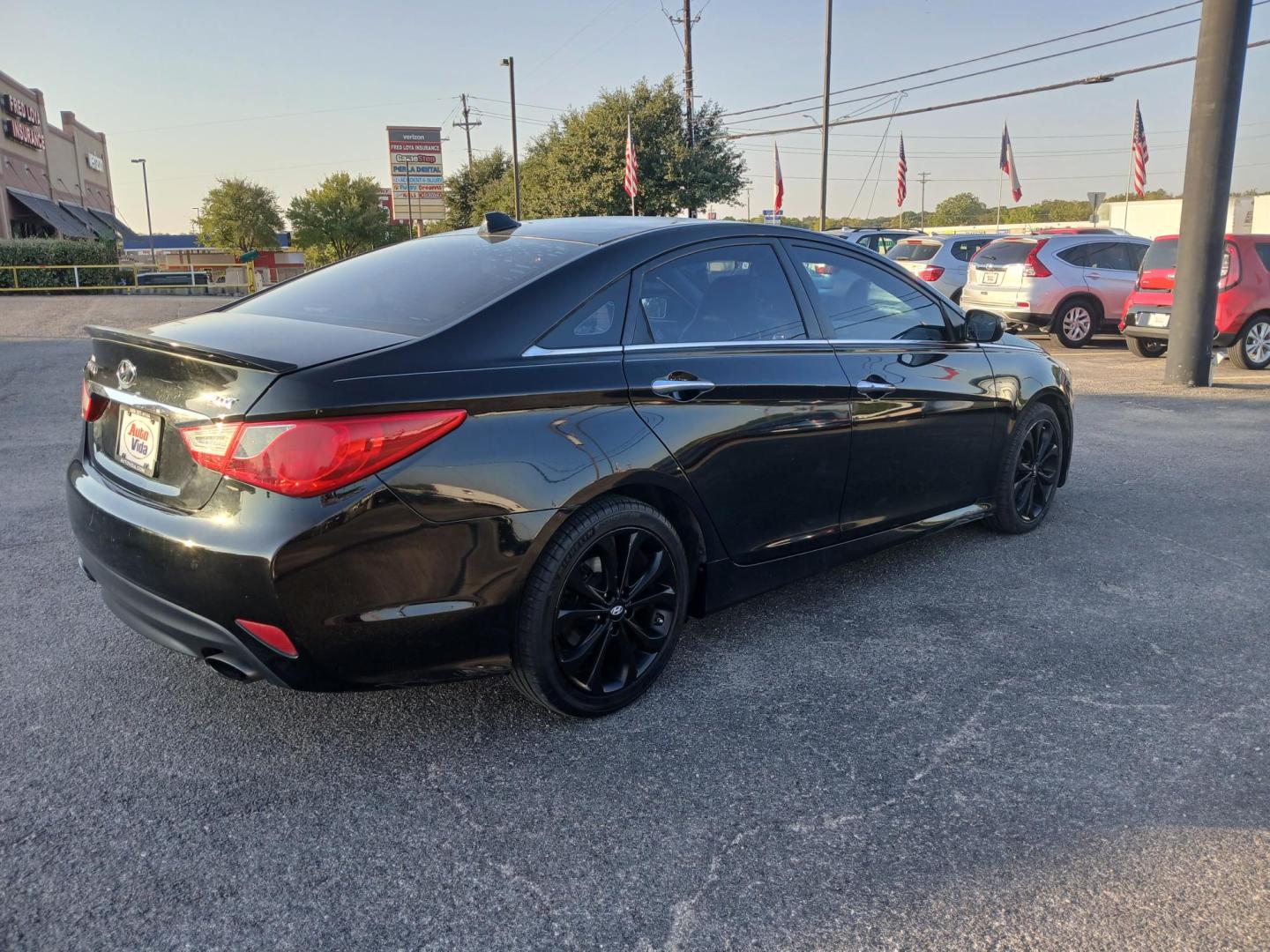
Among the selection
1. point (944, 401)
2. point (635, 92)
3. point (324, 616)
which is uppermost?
point (635, 92)

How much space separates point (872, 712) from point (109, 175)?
8253 centimetres

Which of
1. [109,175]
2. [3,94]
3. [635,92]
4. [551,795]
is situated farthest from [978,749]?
[109,175]

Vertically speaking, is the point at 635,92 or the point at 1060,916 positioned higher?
the point at 635,92

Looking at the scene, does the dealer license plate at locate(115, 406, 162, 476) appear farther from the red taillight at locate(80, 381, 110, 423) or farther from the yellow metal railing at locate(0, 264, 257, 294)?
the yellow metal railing at locate(0, 264, 257, 294)

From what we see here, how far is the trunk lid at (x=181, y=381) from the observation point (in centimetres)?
257

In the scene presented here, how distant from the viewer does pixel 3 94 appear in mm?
43375

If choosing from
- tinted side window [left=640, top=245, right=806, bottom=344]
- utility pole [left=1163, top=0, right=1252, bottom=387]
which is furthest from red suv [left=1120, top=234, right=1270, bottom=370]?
tinted side window [left=640, top=245, right=806, bottom=344]

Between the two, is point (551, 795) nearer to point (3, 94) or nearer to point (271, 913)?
point (271, 913)

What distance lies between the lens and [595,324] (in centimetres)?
310

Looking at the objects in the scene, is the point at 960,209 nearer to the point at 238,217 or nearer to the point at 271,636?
the point at 238,217

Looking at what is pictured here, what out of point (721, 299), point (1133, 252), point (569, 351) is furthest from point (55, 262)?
point (569, 351)

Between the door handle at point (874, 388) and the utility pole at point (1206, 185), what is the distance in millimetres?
8012

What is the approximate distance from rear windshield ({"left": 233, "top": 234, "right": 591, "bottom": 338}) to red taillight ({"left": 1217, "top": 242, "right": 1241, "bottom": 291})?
1097cm

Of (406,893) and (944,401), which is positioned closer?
(406,893)
